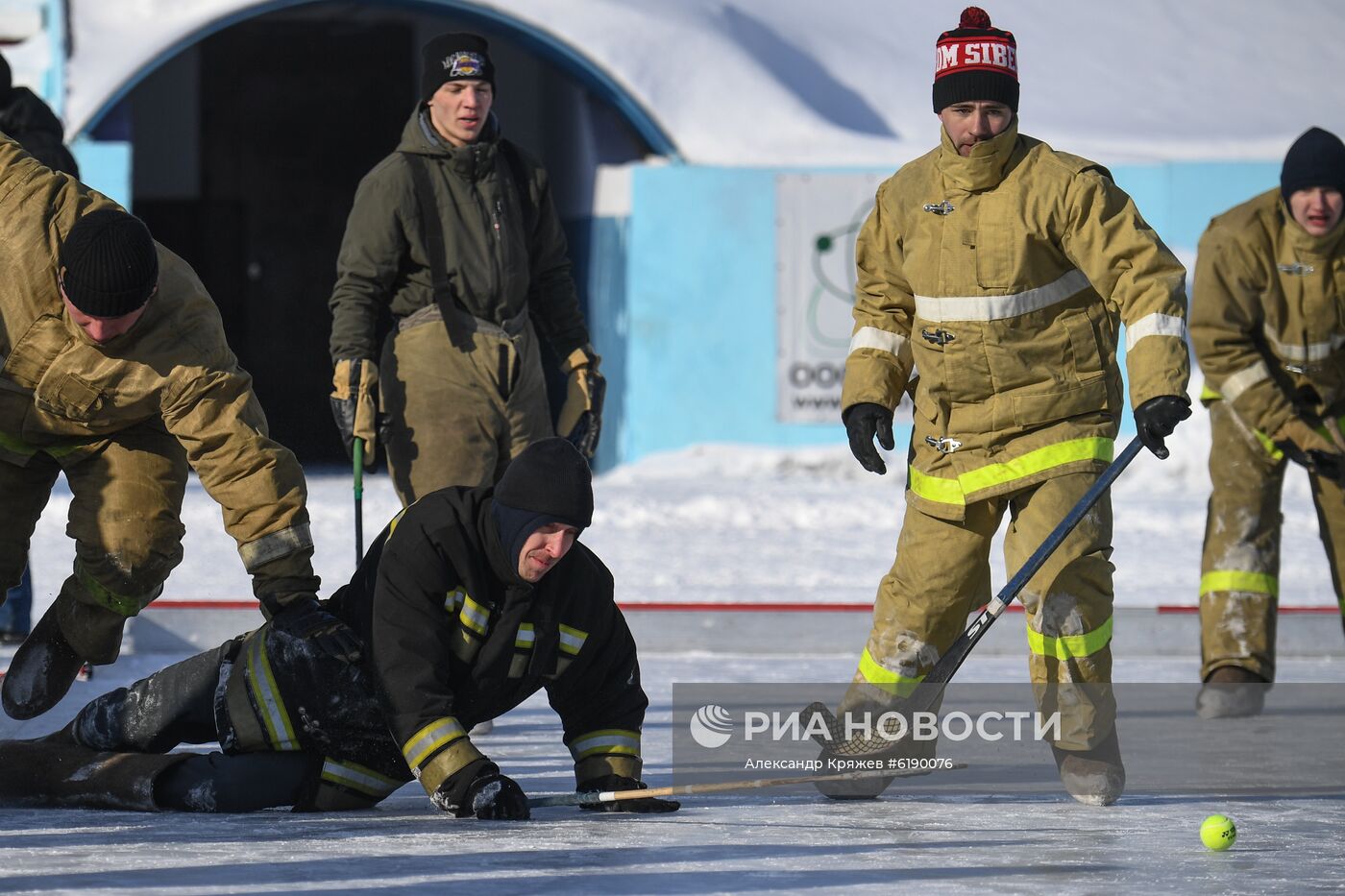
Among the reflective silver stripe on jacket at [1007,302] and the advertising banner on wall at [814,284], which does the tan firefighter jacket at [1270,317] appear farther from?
the advertising banner on wall at [814,284]

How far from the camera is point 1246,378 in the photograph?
667 centimetres

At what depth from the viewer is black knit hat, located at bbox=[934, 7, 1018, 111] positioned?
489cm

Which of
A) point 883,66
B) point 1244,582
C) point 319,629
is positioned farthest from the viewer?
point 883,66

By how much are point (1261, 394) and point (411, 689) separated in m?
3.40

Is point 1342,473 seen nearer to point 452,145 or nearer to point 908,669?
point 908,669

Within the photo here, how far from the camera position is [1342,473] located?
6.59 m

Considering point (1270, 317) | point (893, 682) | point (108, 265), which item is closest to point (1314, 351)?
point (1270, 317)

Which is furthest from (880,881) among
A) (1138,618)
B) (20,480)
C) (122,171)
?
(122,171)

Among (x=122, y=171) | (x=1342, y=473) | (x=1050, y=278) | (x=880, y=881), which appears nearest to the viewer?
(x=880, y=881)

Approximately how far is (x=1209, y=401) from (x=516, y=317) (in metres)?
2.37

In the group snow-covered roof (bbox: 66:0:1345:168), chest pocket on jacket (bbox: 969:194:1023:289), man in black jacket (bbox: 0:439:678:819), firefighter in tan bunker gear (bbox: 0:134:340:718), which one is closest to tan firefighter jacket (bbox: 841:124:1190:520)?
chest pocket on jacket (bbox: 969:194:1023:289)

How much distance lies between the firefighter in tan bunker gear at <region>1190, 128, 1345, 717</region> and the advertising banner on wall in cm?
697

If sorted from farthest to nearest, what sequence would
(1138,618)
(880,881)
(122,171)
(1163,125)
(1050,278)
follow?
(1163,125) < (122,171) < (1138,618) < (1050,278) < (880,881)

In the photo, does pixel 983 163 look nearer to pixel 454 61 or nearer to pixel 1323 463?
pixel 454 61
